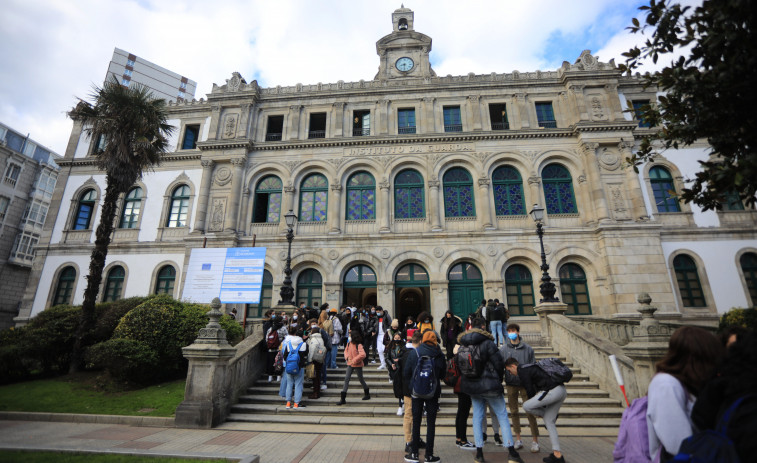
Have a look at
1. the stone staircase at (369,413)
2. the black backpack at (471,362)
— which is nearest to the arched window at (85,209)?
the stone staircase at (369,413)

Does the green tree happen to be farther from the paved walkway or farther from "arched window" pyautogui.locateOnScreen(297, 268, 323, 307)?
"arched window" pyautogui.locateOnScreen(297, 268, 323, 307)

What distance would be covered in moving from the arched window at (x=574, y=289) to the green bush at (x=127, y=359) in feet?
58.9

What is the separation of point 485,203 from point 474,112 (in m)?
5.99

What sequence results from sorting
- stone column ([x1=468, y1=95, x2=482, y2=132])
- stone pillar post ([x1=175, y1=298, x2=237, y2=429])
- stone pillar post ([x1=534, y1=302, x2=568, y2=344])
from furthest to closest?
stone column ([x1=468, y1=95, x2=482, y2=132]) < stone pillar post ([x1=534, y1=302, x2=568, y2=344]) < stone pillar post ([x1=175, y1=298, x2=237, y2=429])

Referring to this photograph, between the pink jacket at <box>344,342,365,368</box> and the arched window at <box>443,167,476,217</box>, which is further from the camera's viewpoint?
the arched window at <box>443,167,476,217</box>

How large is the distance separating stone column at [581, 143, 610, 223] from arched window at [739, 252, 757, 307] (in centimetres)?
715

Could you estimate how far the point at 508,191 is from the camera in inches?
774

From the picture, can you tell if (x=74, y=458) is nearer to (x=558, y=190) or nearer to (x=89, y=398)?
(x=89, y=398)

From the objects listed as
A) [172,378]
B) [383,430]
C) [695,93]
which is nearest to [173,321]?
[172,378]

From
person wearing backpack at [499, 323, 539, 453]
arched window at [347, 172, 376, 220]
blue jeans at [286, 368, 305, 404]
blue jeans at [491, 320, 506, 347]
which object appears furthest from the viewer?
arched window at [347, 172, 376, 220]

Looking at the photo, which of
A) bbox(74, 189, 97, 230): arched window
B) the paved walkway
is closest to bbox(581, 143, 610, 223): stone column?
the paved walkway

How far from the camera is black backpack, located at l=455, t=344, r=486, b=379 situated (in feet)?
18.4

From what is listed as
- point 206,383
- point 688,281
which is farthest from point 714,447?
point 688,281

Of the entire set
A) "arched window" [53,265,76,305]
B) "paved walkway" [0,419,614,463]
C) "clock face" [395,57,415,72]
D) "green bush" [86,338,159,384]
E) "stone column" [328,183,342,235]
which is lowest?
"paved walkway" [0,419,614,463]
